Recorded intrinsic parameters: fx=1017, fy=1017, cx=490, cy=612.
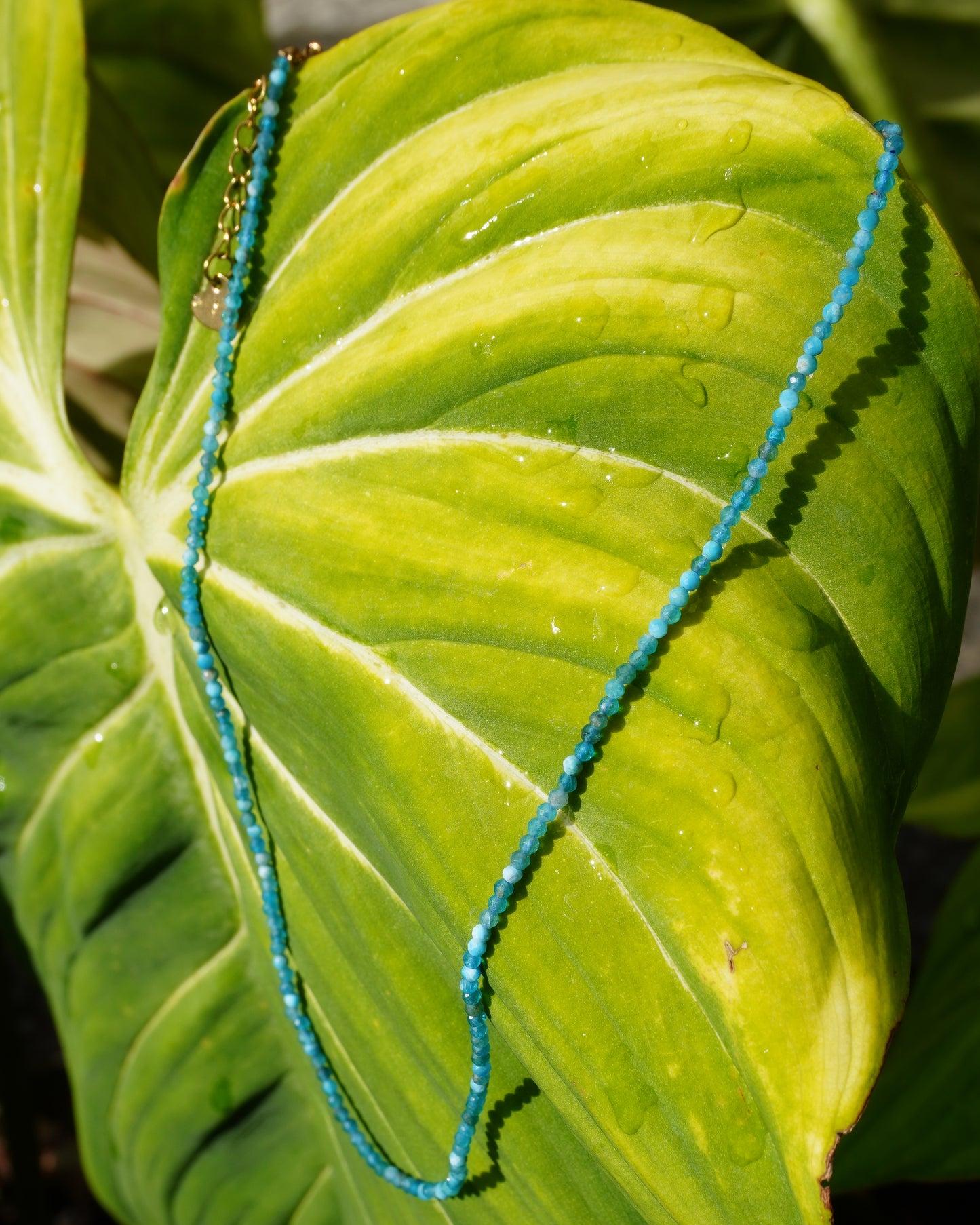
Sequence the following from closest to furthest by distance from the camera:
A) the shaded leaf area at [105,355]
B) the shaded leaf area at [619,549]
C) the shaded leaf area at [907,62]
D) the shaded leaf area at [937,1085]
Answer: the shaded leaf area at [619,549], the shaded leaf area at [937,1085], the shaded leaf area at [105,355], the shaded leaf area at [907,62]

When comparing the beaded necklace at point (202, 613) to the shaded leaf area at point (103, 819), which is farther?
the shaded leaf area at point (103, 819)

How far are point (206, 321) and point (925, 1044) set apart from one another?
0.75m

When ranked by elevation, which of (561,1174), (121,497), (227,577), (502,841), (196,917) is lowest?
(561,1174)

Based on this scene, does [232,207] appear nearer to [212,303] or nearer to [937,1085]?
[212,303]

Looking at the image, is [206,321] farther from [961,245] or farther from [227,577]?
[961,245]

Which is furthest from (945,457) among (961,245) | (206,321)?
(961,245)

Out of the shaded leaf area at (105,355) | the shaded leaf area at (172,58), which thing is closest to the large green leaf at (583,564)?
the shaded leaf area at (105,355)

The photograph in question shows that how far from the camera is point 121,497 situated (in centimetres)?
62

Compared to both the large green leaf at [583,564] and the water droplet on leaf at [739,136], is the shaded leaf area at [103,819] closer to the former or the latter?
the large green leaf at [583,564]

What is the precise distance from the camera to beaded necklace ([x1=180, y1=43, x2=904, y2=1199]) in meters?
0.42

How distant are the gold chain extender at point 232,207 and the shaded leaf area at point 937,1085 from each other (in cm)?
69

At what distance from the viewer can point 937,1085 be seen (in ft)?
2.54

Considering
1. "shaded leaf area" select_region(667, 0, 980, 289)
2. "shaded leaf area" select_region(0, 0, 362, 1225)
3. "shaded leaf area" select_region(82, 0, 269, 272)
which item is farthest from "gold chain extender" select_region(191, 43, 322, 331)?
"shaded leaf area" select_region(667, 0, 980, 289)

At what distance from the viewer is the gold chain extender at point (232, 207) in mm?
550
